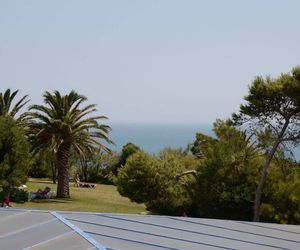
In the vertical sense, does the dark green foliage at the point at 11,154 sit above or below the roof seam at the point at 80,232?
above

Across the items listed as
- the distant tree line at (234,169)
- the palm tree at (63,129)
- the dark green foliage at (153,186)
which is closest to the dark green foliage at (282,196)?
the distant tree line at (234,169)

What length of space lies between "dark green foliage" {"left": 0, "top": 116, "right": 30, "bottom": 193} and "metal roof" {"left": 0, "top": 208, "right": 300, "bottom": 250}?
17784 mm

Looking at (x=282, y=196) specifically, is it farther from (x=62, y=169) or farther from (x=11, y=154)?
(x=62, y=169)

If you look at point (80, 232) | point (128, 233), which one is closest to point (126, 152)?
point (128, 233)

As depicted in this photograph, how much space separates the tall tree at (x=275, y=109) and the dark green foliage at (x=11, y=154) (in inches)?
475

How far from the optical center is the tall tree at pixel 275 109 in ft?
81.7

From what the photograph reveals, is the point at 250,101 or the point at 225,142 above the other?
the point at 250,101

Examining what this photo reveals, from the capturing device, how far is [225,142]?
2734 cm

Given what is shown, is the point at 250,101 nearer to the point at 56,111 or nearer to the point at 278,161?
the point at 278,161

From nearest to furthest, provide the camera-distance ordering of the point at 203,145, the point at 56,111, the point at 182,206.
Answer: the point at 182,206, the point at 203,145, the point at 56,111

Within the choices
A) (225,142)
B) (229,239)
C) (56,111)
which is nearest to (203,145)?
(225,142)

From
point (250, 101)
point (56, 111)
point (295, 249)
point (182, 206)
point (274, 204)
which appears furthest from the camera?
point (56, 111)

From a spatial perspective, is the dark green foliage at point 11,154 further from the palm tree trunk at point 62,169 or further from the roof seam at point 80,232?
the roof seam at point 80,232

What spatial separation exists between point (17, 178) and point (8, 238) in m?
20.1
